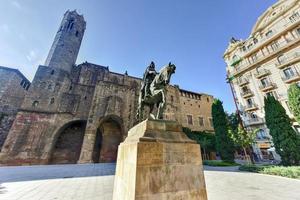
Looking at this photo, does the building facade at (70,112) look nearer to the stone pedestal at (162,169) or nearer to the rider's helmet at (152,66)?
the rider's helmet at (152,66)

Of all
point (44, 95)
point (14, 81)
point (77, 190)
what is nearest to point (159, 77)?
point (77, 190)

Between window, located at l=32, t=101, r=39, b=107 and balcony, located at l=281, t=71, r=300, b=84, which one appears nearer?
balcony, located at l=281, t=71, r=300, b=84

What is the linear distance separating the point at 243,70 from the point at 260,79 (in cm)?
340

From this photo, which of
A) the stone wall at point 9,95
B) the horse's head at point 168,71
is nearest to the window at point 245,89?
the horse's head at point 168,71

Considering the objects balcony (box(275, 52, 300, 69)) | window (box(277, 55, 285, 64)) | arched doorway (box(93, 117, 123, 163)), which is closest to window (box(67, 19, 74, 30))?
arched doorway (box(93, 117, 123, 163))

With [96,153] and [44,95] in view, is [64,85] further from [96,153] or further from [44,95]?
[96,153]

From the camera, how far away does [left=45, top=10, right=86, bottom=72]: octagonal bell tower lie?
2267 cm

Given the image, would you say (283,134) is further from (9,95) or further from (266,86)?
(9,95)

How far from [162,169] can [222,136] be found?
19.3 metres

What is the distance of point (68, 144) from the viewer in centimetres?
1992

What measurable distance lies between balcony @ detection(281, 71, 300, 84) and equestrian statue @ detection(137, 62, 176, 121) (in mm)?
23013

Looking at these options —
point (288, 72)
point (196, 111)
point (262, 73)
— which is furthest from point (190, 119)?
point (288, 72)

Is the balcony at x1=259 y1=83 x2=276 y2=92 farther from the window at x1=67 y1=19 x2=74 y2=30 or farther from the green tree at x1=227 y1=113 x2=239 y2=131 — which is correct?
the window at x1=67 y1=19 x2=74 y2=30

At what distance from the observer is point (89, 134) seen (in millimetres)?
18375
